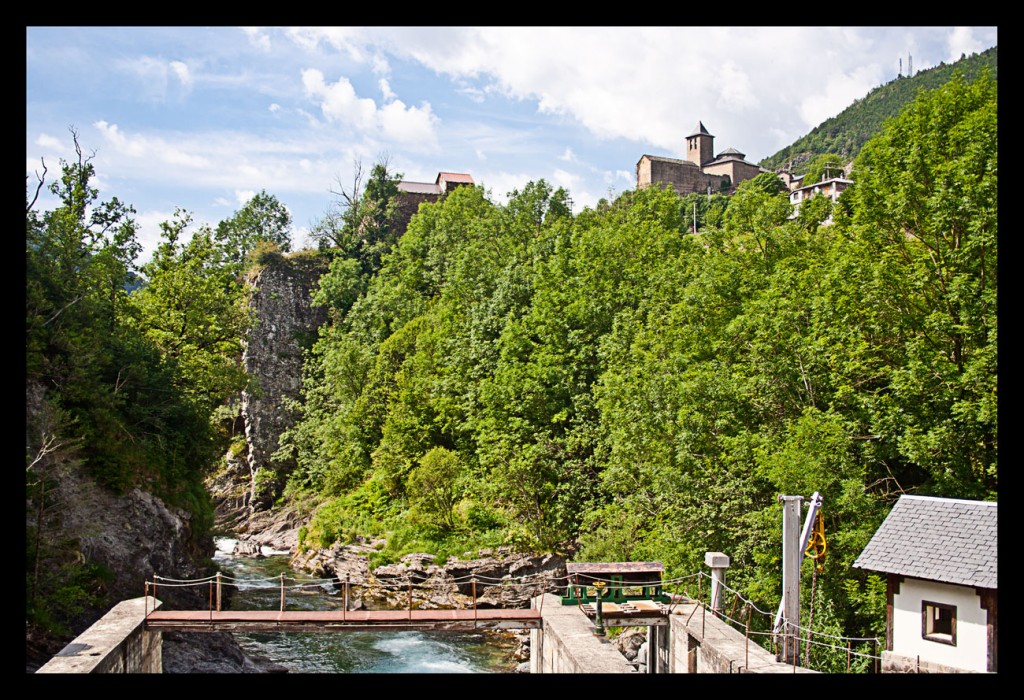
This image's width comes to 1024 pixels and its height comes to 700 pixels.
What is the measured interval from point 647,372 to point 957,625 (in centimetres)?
1087

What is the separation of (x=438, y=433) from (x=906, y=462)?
62.9ft

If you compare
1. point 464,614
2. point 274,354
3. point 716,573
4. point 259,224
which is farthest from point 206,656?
point 259,224

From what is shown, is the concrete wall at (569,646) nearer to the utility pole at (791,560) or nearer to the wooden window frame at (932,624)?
the utility pole at (791,560)

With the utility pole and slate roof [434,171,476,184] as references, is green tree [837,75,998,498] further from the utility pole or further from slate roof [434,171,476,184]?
slate roof [434,171,476,184]

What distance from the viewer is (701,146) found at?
307 feet

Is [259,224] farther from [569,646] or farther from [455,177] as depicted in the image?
[569,646]

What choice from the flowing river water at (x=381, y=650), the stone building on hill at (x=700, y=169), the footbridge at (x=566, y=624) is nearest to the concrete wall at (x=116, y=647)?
the footbridge at (x=566, y=624)

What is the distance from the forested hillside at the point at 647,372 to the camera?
1630 cm

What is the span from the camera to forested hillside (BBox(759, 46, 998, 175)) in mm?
104312

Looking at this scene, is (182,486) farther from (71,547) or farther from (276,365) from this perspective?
(276,365)

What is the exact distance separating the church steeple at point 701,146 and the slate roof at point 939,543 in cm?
8537

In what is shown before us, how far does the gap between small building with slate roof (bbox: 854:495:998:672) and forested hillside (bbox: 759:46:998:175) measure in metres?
92.1
